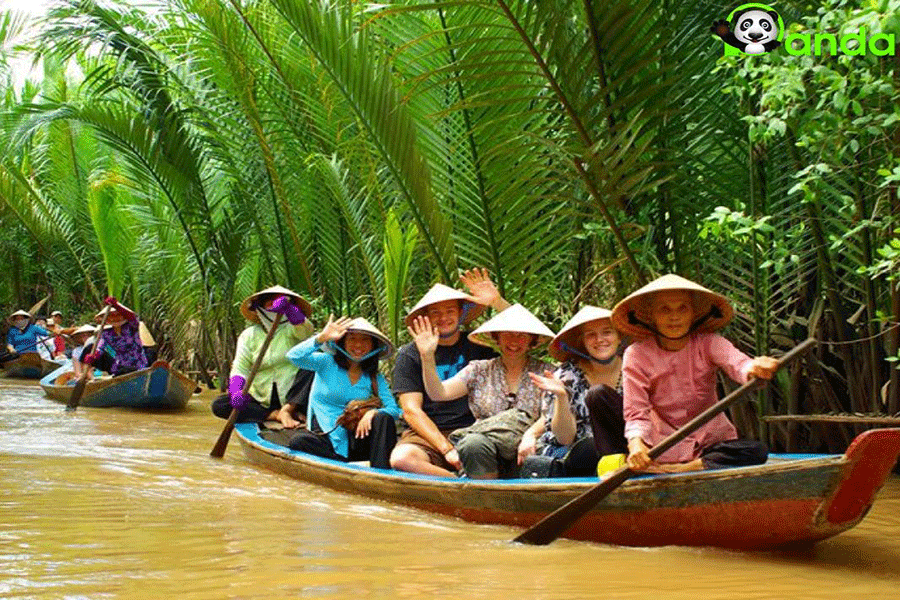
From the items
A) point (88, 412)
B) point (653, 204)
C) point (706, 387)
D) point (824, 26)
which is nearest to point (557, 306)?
point (653, 204)

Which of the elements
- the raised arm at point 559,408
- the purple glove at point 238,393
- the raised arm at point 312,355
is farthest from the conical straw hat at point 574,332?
the purple glove at point 238,393

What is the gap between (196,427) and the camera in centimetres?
1019

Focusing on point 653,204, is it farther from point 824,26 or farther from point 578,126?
point 824,26

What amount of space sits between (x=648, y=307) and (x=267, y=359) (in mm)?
4059

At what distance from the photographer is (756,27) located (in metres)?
4.89

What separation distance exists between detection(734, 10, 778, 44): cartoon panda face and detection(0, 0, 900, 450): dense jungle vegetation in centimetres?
14

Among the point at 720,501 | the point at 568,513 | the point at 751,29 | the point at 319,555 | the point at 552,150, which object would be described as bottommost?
the point at 319,555

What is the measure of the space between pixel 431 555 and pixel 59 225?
51.0 ft

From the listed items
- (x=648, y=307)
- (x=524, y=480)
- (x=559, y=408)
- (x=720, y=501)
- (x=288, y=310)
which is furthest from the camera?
(x=288, y=310)

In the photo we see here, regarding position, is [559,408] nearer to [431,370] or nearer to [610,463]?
[610,463]

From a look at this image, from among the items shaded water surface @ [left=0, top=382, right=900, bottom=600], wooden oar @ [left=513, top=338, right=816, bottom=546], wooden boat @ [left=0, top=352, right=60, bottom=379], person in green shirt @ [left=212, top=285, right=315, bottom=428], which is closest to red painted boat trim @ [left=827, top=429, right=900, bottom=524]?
shaded water surface @ [left=0, top=382, right=900, bottom=600]

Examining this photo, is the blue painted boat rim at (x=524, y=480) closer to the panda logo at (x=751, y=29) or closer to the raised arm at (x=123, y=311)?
the panda logo at (x=751, y=29)

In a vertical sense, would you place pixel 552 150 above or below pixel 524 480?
above

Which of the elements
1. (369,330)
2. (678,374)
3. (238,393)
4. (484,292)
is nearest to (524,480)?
(678,374)
